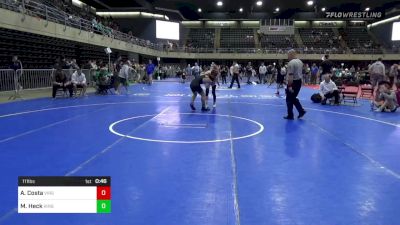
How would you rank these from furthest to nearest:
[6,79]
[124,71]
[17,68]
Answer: [124,71]
[6,79]
[17,68]

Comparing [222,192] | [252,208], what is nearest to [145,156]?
[222,192]

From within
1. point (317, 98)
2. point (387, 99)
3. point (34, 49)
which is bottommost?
point (317, 98)

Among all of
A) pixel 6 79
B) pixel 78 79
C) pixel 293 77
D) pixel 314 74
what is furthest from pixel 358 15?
pixel 6 79

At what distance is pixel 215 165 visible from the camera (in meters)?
5.47

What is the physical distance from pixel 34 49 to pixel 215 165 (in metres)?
20.5

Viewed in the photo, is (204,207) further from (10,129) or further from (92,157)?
(10,129)

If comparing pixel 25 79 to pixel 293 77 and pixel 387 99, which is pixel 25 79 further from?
pixel 387 99

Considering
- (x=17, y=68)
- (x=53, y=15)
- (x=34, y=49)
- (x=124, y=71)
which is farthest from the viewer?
(x=34, y=49)

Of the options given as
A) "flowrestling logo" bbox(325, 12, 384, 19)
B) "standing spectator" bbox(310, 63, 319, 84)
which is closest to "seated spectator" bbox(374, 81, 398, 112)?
"standing spectator" bbox(310, 63, 319, 84)

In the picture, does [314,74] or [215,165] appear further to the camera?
[314,74]

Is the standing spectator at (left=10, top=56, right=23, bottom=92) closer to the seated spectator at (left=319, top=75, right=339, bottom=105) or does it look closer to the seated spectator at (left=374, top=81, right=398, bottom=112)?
the seated spectator at (left=319, top=75, right=339, bottom=105)
